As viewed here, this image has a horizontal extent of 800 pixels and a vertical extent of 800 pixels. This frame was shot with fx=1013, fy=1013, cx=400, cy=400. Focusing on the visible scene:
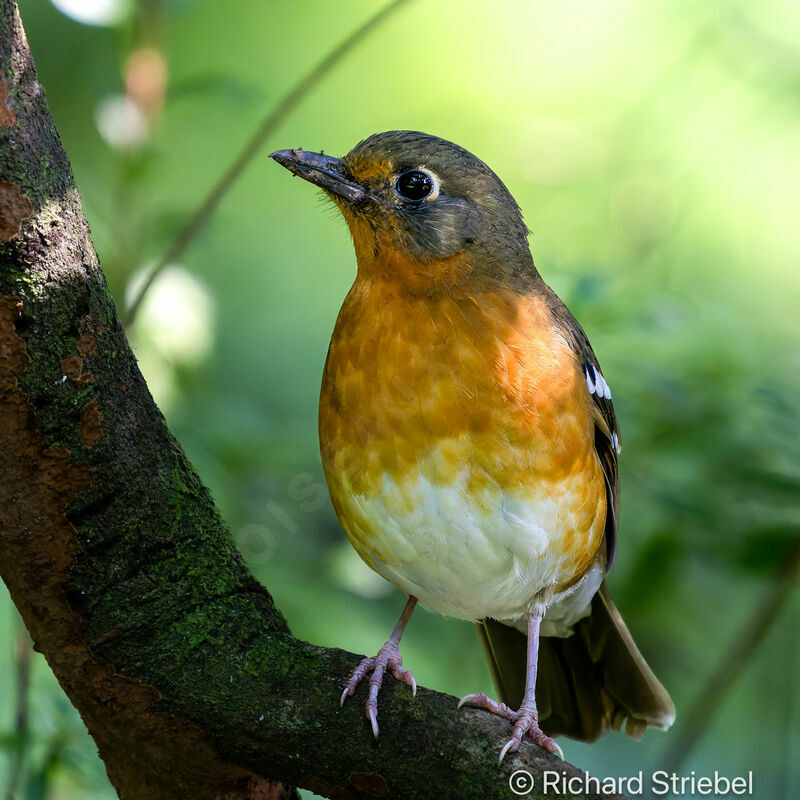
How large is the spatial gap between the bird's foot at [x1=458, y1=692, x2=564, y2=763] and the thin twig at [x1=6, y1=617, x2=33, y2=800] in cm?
125

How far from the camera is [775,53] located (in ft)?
14.6

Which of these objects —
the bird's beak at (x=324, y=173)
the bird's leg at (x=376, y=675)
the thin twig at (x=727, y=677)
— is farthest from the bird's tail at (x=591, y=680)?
the bird's beak at (x=324, y=173)

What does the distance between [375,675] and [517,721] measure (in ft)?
1.22

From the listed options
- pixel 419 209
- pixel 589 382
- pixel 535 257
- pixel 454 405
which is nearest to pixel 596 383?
pixel 589 382

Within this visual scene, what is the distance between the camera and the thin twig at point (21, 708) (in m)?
2.82

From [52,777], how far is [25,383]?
1.39 meters

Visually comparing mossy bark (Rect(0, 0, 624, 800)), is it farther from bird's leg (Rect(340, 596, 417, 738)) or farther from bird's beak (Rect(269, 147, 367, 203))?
bird's beak (Rect(269, 147, 367, 203))

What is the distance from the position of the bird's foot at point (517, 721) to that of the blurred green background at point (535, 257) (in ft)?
3.79

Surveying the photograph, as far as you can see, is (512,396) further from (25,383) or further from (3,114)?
(3,114)

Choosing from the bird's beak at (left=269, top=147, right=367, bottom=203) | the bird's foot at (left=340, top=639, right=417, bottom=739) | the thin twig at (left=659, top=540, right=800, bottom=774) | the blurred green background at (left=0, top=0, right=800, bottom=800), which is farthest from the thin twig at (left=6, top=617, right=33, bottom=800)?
the thin twig at (left=659, top=540, right=800, bottom=774)

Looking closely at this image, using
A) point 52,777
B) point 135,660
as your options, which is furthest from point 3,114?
point 52,777

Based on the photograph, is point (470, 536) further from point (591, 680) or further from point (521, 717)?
point (591, 680)

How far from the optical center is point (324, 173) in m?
2.85

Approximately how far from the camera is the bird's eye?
2.83 metres
